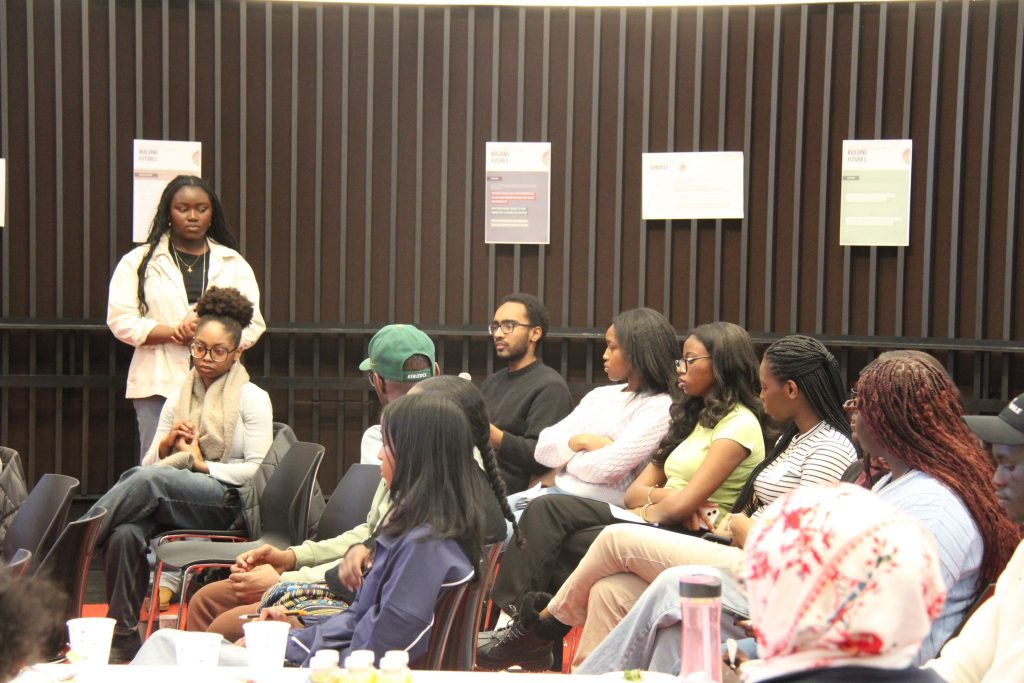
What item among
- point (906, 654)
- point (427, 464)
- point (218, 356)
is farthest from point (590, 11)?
point (906, 654)

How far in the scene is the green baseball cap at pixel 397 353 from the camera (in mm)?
3764

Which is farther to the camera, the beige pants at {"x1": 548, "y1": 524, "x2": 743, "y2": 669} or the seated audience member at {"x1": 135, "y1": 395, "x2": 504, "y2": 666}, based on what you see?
the beige pants at {"x1": 548, "y1": 524, "x2": 743, "y2": 669}

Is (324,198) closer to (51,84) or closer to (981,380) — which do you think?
(51,84)

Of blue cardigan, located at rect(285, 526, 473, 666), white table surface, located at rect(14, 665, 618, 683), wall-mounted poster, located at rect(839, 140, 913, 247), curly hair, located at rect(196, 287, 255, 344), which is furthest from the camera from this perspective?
wall-mounted poster, located at rect(839, 140, 913, 247)

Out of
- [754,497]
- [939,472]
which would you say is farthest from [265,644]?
[754,497]

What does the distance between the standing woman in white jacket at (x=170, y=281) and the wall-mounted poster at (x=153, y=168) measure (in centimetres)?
53

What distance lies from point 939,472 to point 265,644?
1514 millimetres

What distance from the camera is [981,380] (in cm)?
551

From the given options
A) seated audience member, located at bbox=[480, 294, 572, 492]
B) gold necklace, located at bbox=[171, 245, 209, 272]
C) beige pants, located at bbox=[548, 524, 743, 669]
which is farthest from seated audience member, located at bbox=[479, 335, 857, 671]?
gold necklace, located at bbox=[171, 245, 209, 272]

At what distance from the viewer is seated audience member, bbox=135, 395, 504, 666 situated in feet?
7.64

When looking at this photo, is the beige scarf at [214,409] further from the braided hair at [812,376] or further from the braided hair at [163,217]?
the braided hair at [812,376]

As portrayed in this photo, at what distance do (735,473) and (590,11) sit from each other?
2.82m

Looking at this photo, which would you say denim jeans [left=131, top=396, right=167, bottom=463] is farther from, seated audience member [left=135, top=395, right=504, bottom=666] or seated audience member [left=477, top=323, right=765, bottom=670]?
seated audience member [left=135, top=395, right=504, bottom=666]

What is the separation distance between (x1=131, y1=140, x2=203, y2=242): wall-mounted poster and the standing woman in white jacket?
53 centimetres
